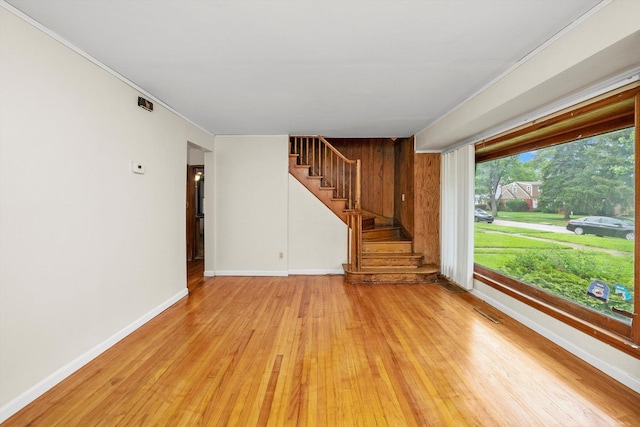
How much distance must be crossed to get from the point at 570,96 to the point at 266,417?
3.34m

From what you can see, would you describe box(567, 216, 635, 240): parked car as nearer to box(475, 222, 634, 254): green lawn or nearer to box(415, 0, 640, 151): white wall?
box(475, 222, 634, 254): green lawn

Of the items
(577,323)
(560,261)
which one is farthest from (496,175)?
(577,323)

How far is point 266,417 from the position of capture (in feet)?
5.51

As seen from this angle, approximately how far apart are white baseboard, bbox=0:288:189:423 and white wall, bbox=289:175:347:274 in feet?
7.91

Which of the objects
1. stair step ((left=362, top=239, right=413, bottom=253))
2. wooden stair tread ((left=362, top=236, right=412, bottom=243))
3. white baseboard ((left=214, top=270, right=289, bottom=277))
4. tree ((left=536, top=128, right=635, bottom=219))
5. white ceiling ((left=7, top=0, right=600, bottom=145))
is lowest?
white baseboard ((left=214, top=270, right=289, bottom=277))

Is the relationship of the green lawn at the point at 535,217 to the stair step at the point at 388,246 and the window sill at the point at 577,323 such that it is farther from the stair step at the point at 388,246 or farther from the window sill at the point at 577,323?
the stair step at the point at 388,246

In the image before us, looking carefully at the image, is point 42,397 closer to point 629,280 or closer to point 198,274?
point 198,274

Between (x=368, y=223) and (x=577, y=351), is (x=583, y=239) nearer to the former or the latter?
(x=577, y=351)

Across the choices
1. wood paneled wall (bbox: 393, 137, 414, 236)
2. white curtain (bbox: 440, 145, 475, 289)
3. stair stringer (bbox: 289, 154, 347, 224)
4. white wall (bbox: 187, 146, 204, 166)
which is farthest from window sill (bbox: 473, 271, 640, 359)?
white wall (bbox: 187, 146, 204, 166)

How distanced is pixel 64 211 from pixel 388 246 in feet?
14.2

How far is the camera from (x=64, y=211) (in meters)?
2.07

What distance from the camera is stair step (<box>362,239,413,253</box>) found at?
5.02 metres

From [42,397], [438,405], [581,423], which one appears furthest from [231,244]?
[581,423]

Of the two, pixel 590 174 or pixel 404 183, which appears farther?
pixel 404 183
